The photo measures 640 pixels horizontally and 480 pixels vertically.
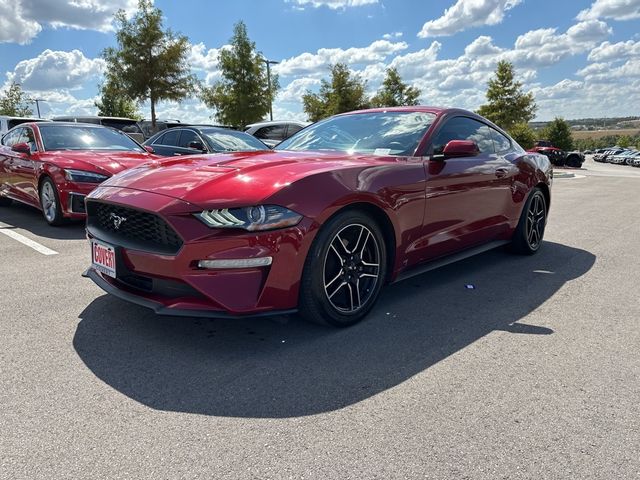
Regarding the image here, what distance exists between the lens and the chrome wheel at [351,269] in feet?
9.93

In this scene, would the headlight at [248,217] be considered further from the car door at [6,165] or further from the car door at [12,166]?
the car door at [6,165]

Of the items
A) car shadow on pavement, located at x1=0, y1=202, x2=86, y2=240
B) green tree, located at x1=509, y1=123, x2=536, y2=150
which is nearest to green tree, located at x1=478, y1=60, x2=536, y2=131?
green tree, located at x1=509, y1=123, x2=536, y2=150

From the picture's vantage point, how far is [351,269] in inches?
123

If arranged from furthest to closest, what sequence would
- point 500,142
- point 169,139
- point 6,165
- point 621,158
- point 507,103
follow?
1. point 621,158
2. point 507,103
3. point 169,139
4. point 6,165
5. point 500,142

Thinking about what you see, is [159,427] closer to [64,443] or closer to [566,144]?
[64,443]

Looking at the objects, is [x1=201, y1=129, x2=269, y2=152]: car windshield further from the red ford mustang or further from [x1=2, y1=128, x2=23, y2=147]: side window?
the red ford mustang

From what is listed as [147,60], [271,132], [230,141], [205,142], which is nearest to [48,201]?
[205,142]

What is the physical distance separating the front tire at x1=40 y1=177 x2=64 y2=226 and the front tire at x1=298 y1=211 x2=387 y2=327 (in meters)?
4.53

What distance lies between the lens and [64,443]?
6.43 ft

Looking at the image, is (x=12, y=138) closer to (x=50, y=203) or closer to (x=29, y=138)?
(x=29, y=138)

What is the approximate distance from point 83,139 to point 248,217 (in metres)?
5.46

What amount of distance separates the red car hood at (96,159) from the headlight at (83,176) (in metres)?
0.06

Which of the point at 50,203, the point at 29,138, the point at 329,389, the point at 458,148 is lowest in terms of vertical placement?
the point at 329,389

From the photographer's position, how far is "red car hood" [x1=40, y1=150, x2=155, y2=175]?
19.8 ft
